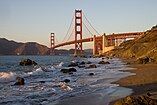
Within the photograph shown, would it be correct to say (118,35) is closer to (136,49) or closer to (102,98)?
(136,49)

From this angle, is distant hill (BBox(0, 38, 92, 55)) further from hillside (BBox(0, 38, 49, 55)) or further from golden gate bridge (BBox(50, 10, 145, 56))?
golden gate bridge (BBox(50, 10, 145, 56))

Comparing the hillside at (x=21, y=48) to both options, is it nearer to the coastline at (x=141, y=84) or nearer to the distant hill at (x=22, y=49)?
the distant hill at (x=22, y=49)

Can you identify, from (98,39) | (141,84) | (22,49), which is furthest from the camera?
(22,49)

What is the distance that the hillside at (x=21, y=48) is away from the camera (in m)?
119

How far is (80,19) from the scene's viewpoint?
2945 inches

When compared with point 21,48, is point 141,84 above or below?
below

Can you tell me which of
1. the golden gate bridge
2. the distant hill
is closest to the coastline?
the golden gate bridge

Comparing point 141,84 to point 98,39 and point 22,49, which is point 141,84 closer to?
point 98,39

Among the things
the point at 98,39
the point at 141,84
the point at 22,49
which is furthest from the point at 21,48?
the point at 141,84

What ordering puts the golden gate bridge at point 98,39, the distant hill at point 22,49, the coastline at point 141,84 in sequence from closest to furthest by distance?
1. the coastline at point 141,84
2. the golden gate bridge at point 98,39
3. the distant hill at point 22,49

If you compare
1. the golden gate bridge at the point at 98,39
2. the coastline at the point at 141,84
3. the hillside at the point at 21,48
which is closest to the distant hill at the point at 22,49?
the hillside at the point at 21,48

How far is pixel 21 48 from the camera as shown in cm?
12319

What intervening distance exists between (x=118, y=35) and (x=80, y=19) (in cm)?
1504

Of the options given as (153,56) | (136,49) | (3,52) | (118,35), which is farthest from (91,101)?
(3,52)
